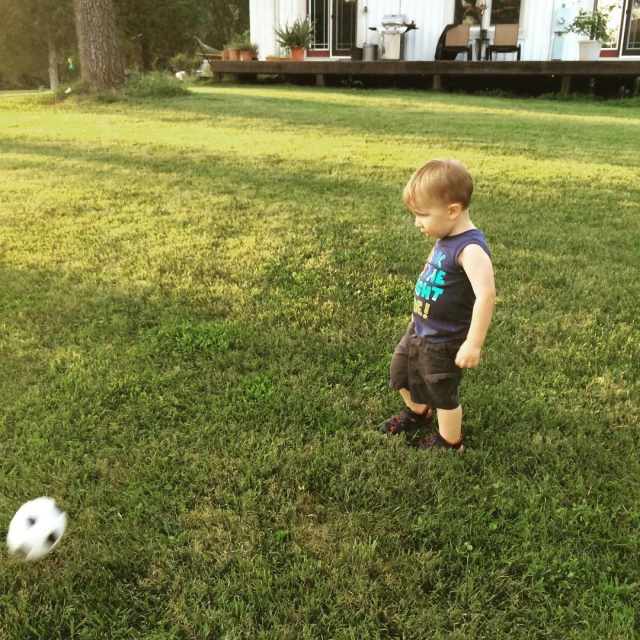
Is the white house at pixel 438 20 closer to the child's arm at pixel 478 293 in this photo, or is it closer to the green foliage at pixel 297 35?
the green foliage at pixel 297 35

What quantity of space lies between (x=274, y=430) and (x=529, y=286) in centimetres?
189

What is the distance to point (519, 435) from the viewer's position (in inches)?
84.3

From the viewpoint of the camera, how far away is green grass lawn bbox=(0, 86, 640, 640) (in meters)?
1.53

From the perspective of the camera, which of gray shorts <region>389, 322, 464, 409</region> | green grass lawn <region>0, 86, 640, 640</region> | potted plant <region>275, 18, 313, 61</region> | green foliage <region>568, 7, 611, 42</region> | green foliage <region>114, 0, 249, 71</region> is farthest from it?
green foliage <region>114, 0, 249, 71</region>

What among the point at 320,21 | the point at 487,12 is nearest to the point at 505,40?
the point at 487,12

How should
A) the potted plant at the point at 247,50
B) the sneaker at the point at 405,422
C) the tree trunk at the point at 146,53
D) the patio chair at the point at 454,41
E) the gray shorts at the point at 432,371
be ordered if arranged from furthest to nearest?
1. the tree trunk at the point at 146,53
2. the potted plant at the point at 247,50
3. the patio chair at the point at 454,41
4. the sneaker at the point at 405,422
5. the gray shorts at the point at 432,371

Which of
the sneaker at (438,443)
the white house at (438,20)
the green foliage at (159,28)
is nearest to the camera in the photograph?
the sneaker at (438,443)

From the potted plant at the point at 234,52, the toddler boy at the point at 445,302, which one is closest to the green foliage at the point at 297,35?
the potted plant at the point at 234,52

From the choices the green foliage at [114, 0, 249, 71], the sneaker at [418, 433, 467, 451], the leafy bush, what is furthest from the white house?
Result: the sneaker at [418, 433, 467, 451]

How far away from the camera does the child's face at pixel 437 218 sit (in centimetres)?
184

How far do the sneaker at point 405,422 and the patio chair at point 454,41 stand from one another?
1400 centimetres

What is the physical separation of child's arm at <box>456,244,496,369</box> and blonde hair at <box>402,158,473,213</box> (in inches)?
6.4

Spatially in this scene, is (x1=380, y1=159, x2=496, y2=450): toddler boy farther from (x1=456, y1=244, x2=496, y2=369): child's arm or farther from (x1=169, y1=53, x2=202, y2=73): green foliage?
(x1=169, y1=53, x2=202, y2=73): green foliage

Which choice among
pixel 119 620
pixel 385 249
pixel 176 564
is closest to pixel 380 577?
pixel 176 564
